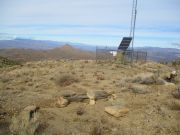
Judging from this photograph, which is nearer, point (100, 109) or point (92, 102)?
point (100, 109)

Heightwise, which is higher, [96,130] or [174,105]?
[174,105]

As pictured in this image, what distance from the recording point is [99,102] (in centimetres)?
1342

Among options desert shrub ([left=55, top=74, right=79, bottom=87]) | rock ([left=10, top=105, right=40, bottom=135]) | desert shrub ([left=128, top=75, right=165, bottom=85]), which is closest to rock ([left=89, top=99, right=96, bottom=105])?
rock ([left=10, top=105, right=40, bottom=135])

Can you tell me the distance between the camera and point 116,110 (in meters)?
12.0

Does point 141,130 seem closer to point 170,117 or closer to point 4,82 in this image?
point 170,117

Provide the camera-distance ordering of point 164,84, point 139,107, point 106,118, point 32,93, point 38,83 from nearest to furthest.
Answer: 1. point 106,118
2. point 139,107
3. point 32,93
4. point 164,84
5. point 38,83

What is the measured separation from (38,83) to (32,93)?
2594mm

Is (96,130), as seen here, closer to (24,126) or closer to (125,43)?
(24,126)

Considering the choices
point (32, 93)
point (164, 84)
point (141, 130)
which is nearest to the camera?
point (141, 130)

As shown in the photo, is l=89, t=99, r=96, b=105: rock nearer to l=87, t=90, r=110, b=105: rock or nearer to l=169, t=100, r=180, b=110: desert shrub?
l=87, t=90, r=110, b=105: rock

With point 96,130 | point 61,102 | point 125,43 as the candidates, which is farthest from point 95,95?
point 125,43

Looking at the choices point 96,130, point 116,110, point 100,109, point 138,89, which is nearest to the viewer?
point 96,130

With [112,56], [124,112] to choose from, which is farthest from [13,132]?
[112,56]

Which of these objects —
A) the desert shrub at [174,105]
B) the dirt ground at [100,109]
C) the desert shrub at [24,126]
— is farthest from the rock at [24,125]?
the desert shrub at [174,105]
